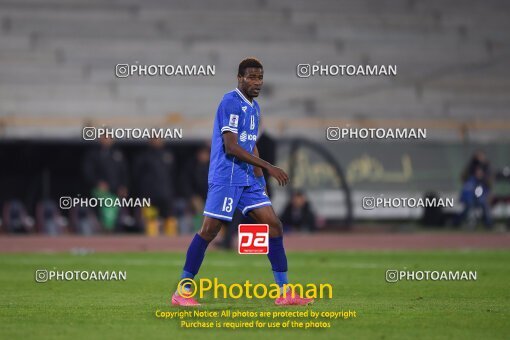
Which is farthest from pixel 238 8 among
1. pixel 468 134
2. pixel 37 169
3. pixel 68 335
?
pixel 68 335

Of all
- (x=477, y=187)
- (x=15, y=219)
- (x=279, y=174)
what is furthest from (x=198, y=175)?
(x=279, y=174)

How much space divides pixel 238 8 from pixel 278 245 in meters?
23.4

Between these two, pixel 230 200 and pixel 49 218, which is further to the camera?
pixel 49 218

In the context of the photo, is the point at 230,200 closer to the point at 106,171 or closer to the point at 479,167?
the point at 106,171

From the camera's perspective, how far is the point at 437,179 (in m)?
24.9

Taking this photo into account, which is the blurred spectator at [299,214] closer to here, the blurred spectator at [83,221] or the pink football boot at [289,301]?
the blurred spectator at [83,221]

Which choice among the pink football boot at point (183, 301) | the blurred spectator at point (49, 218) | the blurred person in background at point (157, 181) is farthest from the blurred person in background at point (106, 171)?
the pink football boot at point (183, 301)

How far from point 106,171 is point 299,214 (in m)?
4.53

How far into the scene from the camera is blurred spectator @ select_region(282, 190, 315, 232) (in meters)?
23.2

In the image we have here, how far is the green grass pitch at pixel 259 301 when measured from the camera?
7.48 meters

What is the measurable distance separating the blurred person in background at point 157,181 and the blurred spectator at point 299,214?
2473 mm

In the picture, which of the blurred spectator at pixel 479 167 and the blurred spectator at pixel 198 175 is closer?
the blurred spectator at pixel 198 175

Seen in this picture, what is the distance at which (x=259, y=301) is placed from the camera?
9617 millimetres

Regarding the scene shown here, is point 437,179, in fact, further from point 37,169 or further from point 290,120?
point 37,169
